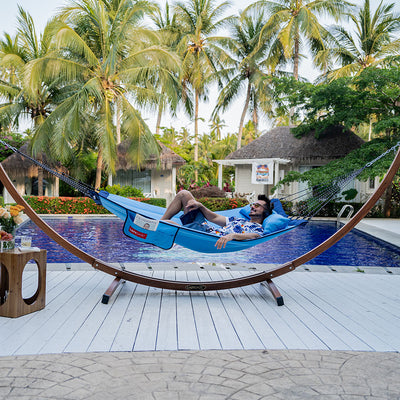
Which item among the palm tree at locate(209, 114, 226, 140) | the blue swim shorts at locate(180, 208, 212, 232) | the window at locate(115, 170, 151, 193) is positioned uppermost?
the palm tree at locate(209, 114, 226, 140)

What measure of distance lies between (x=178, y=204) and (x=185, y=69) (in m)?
15.4

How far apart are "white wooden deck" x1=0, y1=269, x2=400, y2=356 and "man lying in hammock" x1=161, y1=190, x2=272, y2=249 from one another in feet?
1.62

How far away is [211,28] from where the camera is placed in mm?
18094

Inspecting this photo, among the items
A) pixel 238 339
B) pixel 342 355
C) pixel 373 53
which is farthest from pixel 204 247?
pixel 373 53

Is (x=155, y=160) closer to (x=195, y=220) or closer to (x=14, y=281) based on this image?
(x=195, y=220)

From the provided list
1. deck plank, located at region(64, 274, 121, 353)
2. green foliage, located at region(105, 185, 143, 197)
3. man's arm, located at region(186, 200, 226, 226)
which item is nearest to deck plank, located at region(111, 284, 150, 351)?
deck plank, located at region(64, 274, 121, 353)

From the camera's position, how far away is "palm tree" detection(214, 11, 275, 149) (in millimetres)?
17547

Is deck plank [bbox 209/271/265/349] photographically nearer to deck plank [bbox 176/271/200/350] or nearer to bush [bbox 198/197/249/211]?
deck plank [bbox 176/271/200/350]

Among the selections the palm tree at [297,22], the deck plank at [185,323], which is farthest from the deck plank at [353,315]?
the palm tree at [297,22]

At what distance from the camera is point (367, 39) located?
51.0 feet

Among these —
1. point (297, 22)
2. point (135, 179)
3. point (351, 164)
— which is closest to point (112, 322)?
point (351, 164)

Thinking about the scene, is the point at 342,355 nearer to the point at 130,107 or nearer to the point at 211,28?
the point at 130,107

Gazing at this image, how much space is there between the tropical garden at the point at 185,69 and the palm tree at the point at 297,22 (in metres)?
0.04

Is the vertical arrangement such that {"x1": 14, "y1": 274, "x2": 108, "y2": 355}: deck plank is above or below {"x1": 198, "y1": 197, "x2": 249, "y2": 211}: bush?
below
